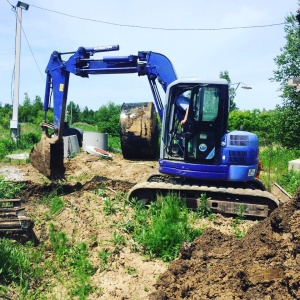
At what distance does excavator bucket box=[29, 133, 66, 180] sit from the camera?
351 inches

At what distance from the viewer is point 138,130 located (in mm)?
14023

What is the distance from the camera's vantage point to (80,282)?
4773 mm

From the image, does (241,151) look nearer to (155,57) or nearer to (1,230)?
(155,57)

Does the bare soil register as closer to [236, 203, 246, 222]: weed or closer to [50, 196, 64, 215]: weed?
[50, 196, 64, 215]: weed

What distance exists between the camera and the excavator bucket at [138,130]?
46.0 feet

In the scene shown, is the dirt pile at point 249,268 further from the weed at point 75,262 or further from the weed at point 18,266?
the weed at point 18,266

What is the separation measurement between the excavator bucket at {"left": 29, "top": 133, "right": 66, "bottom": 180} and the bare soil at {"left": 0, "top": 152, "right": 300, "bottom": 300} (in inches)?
67.1

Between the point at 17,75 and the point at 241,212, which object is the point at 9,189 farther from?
the point at 17,75

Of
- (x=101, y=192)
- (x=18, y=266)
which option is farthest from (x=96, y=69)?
(x=18, y=266)

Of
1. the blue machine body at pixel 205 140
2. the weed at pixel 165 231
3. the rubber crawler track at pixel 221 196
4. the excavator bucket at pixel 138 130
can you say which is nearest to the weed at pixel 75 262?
the weed at pixel 165 231

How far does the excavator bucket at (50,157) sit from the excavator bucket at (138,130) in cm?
508

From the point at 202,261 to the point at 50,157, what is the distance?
5.35m

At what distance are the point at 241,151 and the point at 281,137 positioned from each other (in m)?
15.9

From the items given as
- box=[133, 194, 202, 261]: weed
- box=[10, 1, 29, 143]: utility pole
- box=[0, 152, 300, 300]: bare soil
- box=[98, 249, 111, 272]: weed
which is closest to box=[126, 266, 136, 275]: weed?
box=[0, 152, 300, 300]: bare soil
